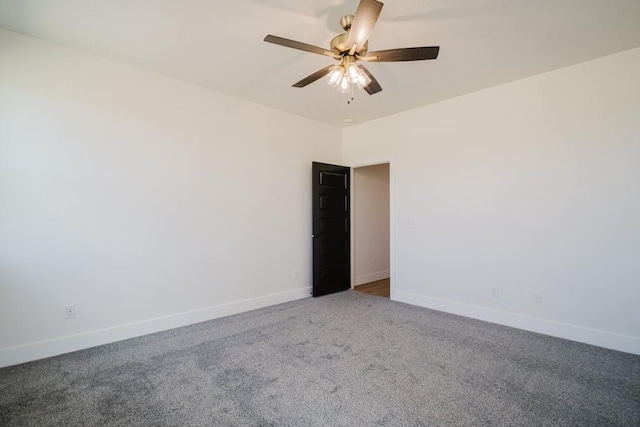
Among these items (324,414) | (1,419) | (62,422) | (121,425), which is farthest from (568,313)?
(1,419)

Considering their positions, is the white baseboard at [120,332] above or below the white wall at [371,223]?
below

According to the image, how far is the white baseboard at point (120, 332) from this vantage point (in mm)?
2531

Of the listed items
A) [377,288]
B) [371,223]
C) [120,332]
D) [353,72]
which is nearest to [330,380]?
[120,332]

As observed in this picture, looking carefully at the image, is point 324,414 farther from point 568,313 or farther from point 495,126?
point 495,126

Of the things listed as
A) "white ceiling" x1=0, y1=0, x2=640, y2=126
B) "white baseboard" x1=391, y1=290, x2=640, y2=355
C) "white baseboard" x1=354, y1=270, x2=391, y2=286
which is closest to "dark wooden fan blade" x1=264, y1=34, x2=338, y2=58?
"white ceiling" x1=0, y1=0, x2=640, y2=126

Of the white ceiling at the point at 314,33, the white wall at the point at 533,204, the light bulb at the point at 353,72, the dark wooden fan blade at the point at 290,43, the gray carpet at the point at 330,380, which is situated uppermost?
the white ceiling at the point at 314,33

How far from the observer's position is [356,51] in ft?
7.06

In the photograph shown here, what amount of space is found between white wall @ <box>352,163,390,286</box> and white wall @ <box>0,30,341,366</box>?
1593 mm

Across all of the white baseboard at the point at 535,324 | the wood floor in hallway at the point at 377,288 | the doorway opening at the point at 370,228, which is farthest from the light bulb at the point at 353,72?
the wood floor in hallway at the point at 377,288

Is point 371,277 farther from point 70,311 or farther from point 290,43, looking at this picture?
point 290,43

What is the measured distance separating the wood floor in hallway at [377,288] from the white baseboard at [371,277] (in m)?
0.07

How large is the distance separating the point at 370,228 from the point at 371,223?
10cm

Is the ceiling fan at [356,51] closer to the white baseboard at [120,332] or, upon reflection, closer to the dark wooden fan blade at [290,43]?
the dark wooden fan blade at [290,43]

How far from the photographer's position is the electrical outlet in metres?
2.73
